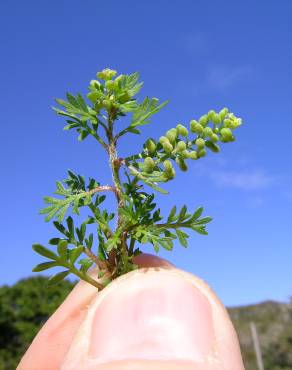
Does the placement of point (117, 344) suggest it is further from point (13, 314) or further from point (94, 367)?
point (13, 314)

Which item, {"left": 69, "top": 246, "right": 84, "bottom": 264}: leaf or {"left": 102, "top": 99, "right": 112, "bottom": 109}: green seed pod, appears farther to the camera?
{"left": 102, "top": 99, "right": 112, "bottom": 109}: green seed pod

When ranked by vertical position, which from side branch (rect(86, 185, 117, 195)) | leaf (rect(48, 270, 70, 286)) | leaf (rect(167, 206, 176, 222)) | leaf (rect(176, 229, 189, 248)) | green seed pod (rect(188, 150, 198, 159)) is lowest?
leaf (rect(48, 270, 70, 286))

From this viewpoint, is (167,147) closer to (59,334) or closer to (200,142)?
(200,142)

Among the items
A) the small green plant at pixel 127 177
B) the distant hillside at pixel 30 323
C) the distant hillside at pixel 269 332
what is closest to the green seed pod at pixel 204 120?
the small green plant at pixel 127 177

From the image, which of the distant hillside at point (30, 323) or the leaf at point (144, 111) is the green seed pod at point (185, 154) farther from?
the distant hillside at point (30, 323)

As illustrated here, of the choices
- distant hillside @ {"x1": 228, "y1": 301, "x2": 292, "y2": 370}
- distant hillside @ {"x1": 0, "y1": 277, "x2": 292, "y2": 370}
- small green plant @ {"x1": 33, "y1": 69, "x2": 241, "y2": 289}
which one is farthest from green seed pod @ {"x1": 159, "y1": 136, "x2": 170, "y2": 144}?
distant hillside @ {"x1": 228, "y1": 301, "x2": 292, "y2": 370}

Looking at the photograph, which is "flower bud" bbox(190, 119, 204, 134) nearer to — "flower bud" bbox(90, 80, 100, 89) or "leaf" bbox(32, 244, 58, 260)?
"flower bud" bbox(90, 80, 100, 89)
